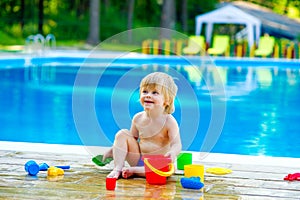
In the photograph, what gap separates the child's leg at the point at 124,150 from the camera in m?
4.41

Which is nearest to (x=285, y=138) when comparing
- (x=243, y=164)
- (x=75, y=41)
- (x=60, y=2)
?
(x=243, y=164)

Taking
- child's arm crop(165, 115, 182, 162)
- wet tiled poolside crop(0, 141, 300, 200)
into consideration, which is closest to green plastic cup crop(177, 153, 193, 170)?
wet tiled poolside crop(0, 141, 300, 200)

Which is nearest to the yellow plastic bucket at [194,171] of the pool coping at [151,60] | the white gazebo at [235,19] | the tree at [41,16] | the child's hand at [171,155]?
the child's hand at [171,155]

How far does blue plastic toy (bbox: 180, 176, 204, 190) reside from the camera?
4082 millimetres

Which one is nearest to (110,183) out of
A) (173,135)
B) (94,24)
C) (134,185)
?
(134,185)

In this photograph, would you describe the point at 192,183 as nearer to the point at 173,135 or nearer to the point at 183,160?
the point at 173,135

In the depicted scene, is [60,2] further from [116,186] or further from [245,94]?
[116,186]

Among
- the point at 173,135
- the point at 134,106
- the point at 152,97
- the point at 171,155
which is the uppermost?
the point at 152,97

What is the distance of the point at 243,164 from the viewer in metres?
4.90

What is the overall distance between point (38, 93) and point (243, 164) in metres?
7.75

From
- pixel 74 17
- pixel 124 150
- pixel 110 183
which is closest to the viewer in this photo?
pixel 110 183

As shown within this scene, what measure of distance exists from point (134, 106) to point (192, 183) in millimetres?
6154

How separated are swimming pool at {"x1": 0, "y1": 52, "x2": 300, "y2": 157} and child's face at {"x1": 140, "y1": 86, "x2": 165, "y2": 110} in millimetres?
452

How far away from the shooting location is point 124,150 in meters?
4.42
